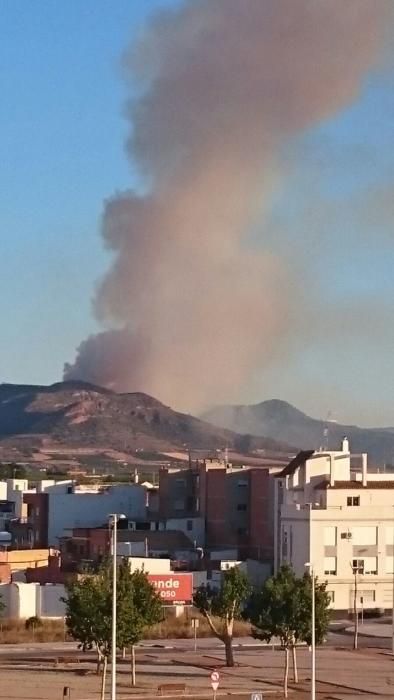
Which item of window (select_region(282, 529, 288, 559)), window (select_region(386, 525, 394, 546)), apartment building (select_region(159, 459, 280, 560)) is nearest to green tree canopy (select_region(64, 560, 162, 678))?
window (select_region(386, 525, 394, 546))

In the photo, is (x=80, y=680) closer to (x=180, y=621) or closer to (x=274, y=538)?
(x=180, y=621)

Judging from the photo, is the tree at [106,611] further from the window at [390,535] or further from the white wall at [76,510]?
the white wall at [76,510]

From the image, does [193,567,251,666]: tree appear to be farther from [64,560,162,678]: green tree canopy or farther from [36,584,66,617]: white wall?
[36,584,66,617]: white wall

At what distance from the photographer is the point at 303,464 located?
251 feet

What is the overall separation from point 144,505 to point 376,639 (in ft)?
113

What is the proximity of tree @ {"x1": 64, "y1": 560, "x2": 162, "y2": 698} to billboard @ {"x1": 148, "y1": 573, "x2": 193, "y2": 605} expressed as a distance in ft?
57.3

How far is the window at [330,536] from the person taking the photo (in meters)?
71.3

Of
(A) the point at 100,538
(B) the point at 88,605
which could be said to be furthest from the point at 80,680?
(A) the point at 100,538

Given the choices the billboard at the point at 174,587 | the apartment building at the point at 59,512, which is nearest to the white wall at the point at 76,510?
the apartment building at the point at 59,512

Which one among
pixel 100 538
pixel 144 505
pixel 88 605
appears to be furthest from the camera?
pixel 144 505

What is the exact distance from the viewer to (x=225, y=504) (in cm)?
8394

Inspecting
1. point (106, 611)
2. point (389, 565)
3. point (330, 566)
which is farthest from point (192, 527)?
point (106, 611)

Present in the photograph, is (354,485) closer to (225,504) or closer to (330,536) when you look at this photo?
(330,536)

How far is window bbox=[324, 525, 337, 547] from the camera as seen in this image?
71.3 meters
